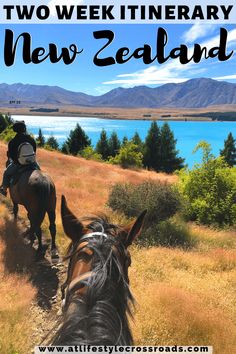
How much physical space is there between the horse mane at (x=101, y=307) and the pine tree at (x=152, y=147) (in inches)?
2120

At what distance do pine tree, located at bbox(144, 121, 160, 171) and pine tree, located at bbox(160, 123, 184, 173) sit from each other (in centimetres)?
66

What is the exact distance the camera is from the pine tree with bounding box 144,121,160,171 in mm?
56125

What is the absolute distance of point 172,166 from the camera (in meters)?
56.8

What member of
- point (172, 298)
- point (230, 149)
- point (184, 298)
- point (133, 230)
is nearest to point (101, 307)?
point (133, 230)

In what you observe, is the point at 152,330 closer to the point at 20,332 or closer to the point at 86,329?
the point at 20,332

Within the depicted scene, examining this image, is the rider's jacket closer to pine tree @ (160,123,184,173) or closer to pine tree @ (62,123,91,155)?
pine tree @ (62,123,91,155)

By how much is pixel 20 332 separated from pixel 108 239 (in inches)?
155

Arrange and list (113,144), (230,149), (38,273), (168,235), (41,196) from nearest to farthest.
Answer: (38,273) → (41,196) → (168,235) → (230,149) → (113,144)

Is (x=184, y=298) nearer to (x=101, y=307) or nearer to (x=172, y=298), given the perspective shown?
(x=172, y=298)

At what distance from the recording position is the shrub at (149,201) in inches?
554

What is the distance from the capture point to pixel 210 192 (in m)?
17.6

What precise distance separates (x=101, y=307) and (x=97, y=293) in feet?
0.33

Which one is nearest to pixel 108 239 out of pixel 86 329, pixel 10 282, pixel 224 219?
pixel 86 329

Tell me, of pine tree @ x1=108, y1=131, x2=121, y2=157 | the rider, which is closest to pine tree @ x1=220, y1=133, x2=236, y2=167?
pine tree @ x1=108, y1=131, x2=121, y2=157
